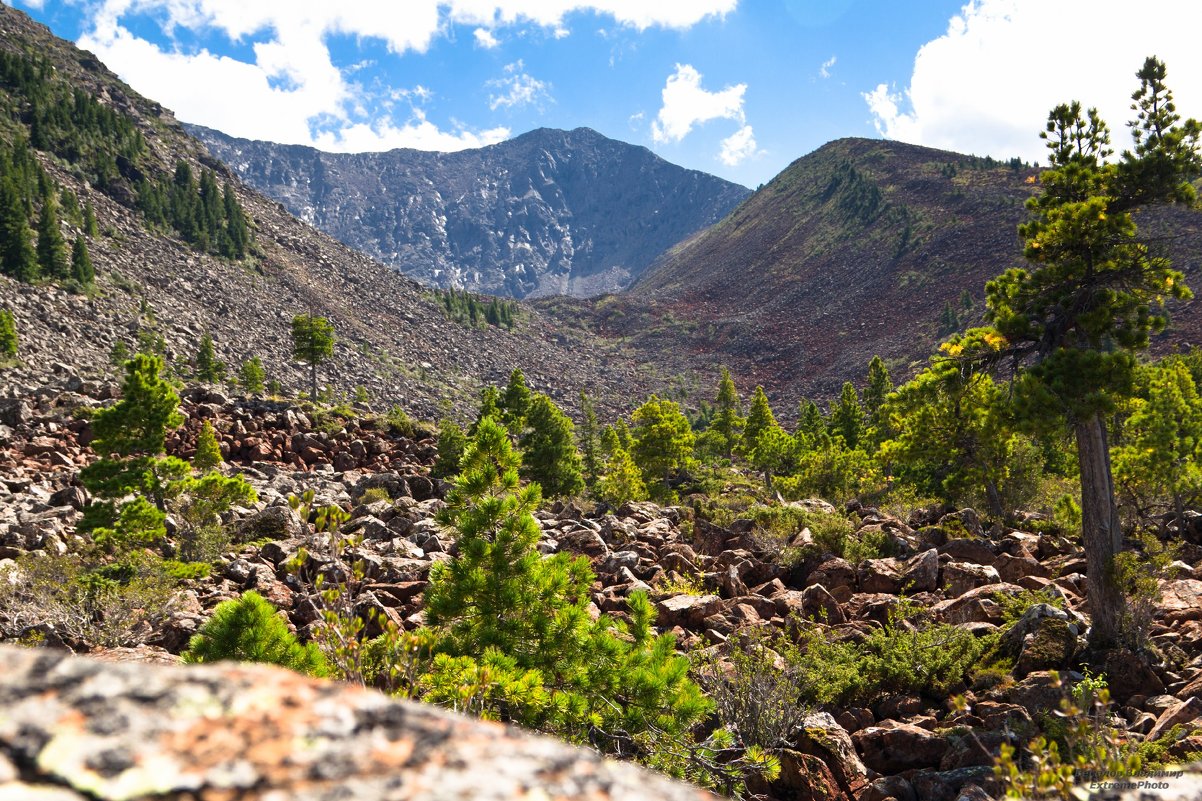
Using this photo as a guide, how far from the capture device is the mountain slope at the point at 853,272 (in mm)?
103250

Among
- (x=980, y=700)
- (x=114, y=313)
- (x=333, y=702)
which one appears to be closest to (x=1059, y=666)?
(x=980, y=700)

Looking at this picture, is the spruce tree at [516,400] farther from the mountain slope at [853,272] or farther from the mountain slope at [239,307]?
the mountain slope at [853,272]

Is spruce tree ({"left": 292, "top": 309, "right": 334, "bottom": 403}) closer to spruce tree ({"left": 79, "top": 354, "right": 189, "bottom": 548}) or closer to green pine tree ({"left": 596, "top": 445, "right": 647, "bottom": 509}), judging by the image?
green pine tree ({"left": 596, "top": 445, "right": 647, "bottom": 509})

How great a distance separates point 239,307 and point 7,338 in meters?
37.3

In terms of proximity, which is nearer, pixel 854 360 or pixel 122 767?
pixel 122 767

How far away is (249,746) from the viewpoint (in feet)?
4.52

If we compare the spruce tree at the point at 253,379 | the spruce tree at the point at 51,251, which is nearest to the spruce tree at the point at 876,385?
the spruce tree at the point at 253,379

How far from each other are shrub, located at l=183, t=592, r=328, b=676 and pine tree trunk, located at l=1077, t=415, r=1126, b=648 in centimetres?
1134

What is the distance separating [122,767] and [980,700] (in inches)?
432

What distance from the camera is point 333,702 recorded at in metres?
1.59

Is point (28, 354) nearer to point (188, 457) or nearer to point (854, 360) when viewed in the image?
point (188, 457)

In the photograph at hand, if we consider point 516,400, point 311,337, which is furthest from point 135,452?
point 311,337

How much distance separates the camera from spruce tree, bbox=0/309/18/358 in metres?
40.2

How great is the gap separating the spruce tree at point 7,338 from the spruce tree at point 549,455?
32013 mm
